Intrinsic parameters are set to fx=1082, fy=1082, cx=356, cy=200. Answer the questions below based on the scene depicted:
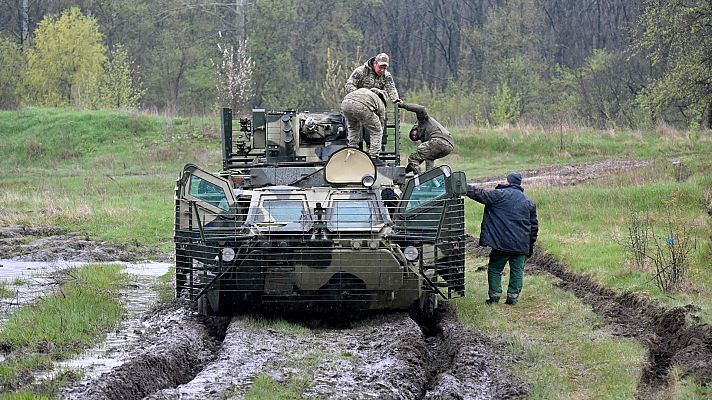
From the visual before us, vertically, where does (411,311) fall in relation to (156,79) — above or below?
below

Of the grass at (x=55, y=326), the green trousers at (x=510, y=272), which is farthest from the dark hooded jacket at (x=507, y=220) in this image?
the grass at (x=55, y=326)

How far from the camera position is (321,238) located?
11602 mm

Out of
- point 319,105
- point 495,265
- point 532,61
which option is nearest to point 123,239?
point 495,265

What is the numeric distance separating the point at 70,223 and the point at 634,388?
652 inches

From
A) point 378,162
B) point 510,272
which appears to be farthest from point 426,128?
point 510,272

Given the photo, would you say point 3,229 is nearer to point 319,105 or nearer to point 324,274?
point 324,274

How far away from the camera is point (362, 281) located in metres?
11.7

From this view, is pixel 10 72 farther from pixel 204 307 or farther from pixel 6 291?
pixel 204 307

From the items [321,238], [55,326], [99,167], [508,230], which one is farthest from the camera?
[99,167]

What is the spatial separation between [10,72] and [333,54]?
15.7 meters

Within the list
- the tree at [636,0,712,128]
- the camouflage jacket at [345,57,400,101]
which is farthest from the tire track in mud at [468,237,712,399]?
the tree at [636,0,712,128]

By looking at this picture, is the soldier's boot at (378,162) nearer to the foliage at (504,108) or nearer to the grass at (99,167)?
the grass at (99,167)

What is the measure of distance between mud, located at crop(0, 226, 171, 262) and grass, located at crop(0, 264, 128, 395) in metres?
3.84

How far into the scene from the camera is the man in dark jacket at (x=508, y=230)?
13430 millimetres
